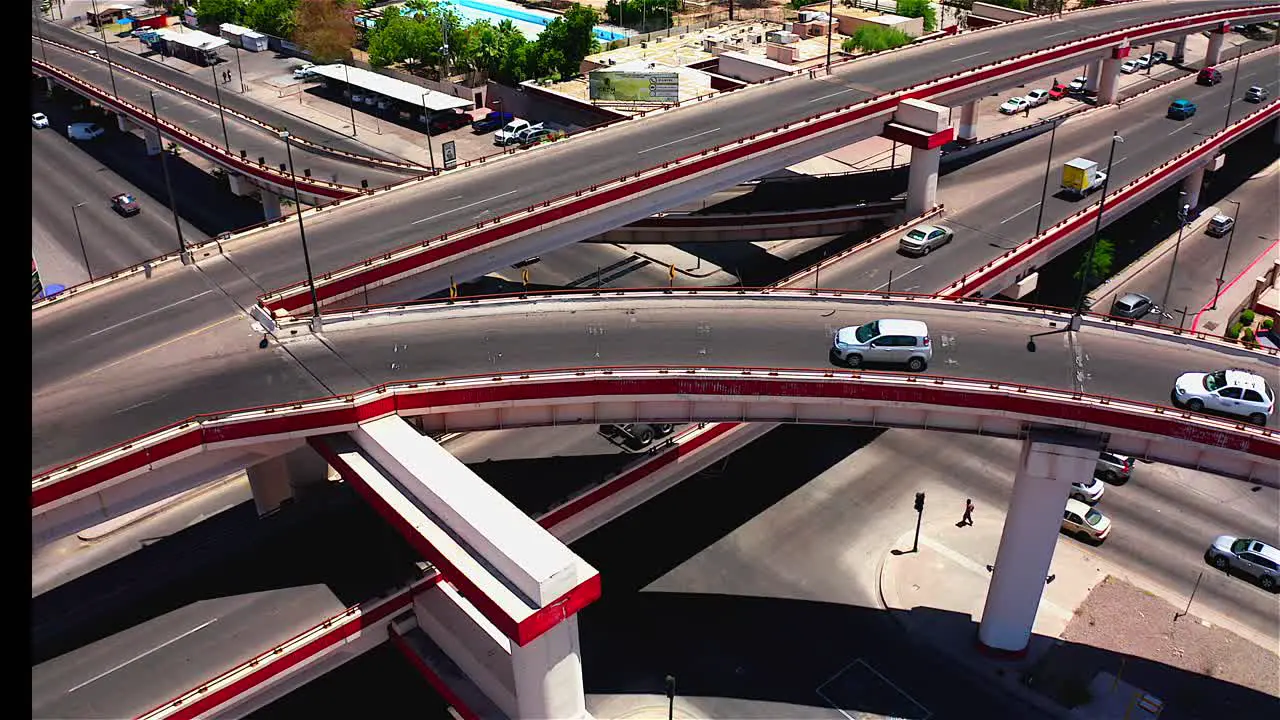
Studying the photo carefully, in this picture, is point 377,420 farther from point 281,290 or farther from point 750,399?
point 750,399

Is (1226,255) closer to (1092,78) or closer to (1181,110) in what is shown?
(1181,110)

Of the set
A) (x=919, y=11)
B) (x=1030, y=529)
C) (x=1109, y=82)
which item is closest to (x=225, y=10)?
(x=919, y=11)

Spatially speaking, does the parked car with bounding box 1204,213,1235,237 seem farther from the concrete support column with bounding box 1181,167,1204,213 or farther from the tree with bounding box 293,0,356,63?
the tree with bounding box 293,0,356,63

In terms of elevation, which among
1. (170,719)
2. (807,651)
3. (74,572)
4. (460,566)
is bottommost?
(807,651)

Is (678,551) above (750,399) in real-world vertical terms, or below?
below

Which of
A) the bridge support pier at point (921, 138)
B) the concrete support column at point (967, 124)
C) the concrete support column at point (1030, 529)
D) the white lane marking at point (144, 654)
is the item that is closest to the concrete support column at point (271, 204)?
the bridge support pier at point (921, 138)

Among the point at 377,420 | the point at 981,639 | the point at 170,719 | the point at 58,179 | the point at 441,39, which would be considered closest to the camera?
the point at 170,719
